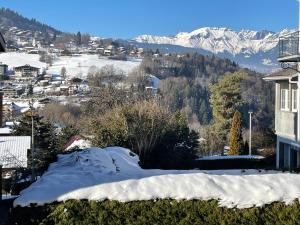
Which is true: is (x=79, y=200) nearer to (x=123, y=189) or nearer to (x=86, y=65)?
(x=123, y=189)

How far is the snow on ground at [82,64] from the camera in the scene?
155625mm

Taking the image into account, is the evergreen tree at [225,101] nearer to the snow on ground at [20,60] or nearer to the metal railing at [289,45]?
the metal railing at [289,45]

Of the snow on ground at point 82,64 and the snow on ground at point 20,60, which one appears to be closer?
the snow on ground at point 82,64

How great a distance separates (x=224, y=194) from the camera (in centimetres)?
907

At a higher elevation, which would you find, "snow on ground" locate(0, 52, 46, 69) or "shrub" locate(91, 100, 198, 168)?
"snow on ground" locate(0, 52, 46, 69)

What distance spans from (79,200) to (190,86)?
124m

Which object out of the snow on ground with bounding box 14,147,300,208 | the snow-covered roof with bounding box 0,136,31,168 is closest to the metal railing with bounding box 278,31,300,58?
the snow on ground with bounding box 14,147,300,208

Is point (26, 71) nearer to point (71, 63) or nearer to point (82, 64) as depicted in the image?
point (82, 64)

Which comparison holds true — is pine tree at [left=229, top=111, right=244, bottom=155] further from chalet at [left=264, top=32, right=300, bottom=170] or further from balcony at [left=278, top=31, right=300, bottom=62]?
balcony at [left=278, top=31, right=300, bottom=62]

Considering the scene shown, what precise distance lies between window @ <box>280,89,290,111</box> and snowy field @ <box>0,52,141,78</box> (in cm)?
12835

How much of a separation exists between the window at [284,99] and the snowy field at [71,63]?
12835 cm

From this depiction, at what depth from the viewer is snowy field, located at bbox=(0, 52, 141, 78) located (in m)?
159

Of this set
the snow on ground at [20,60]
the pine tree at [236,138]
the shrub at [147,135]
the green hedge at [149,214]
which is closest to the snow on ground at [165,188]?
the green hedge at [149,214]

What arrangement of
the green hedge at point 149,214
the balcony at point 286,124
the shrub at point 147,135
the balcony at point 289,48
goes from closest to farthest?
the green hedge at point 149,214 → the balcony at point 289,48 → the balcony at point 286,124 → the shrub at point 147,135
